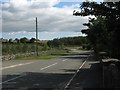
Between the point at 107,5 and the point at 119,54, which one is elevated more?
the point at 107,5

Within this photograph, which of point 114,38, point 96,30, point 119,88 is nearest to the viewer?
point 119,88

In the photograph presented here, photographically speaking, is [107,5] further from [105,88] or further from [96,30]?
[96,30]

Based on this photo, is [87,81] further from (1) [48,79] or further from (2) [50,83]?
(1) [48,79]

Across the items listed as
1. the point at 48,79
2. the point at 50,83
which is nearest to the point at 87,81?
the point at 50,83

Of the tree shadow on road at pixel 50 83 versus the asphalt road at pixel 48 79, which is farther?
the asphalt road at pixel 48 79

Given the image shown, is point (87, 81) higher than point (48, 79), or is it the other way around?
point (87, 81)

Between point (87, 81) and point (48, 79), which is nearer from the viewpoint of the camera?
point (87, 81)

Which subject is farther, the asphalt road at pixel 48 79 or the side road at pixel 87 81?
the asphalt road at pixel 48 79

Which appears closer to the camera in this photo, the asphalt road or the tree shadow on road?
the tree shadow on road

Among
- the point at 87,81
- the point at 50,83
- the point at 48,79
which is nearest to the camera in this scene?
the point at 50,83

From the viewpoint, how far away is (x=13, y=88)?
17.4 meters

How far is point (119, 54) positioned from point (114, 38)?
2.97 ft

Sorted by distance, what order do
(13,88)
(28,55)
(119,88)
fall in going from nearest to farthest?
1. (119,88)
2. (13,88)
3. (28,55)

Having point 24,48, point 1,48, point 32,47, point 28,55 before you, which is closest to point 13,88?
point 1,48
